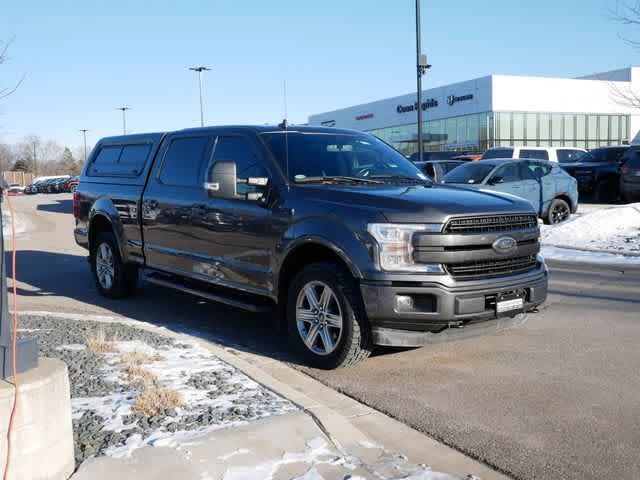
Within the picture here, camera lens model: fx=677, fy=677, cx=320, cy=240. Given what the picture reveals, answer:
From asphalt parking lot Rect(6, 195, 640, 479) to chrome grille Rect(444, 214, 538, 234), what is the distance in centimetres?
113

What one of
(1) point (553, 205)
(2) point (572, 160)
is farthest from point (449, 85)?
(1) point (553, 205)

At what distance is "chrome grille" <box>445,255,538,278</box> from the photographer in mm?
4980

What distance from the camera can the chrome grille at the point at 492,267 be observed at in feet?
16.3

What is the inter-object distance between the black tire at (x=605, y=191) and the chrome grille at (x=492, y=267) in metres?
16.9

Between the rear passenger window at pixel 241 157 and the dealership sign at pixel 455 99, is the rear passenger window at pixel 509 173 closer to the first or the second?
the rear passenger window at pixel 241 157

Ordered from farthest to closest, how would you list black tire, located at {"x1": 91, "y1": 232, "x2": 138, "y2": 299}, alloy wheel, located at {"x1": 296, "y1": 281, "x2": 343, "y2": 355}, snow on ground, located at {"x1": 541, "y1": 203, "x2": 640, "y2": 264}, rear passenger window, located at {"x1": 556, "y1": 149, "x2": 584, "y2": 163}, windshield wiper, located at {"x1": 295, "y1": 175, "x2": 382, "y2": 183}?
rear passenger window, located at {"x1": 556, "y1": 149, "x2": 584, "y2": 163}
snow on ground, located at {"x1": 541, "y1": 203, "x2": 640, "y2": 264}
black tire, located at {"x1": 91, "y1": 232, "x2": 138, "y2": 299}
windshield wiper, located at {"x1": 295, "y1": 175, "x2": 382, "y2": 183}
alloy wheel, located at {"x1": 296, "y1": 281, "x2": 343, "y2": 355}

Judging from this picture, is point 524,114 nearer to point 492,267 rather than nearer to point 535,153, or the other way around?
point 535,153

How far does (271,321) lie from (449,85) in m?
53.3

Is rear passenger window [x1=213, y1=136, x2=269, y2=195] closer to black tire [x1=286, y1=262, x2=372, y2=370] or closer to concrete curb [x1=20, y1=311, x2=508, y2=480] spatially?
black tire [x1=286, y1=262, x2=372, y2=370]

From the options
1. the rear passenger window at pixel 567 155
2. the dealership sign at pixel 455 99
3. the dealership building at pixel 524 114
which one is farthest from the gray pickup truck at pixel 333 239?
the dealership sign at pixel 455 99

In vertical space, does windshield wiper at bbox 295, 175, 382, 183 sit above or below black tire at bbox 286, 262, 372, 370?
above

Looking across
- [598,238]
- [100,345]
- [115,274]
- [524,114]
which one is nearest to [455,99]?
[524,114]

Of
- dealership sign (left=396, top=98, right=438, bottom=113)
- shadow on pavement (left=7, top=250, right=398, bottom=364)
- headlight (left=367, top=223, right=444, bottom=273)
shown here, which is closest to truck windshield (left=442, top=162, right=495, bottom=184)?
shadow on pavement (left=7, top=250, right=398, bottom=364)

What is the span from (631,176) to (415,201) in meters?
15.4
